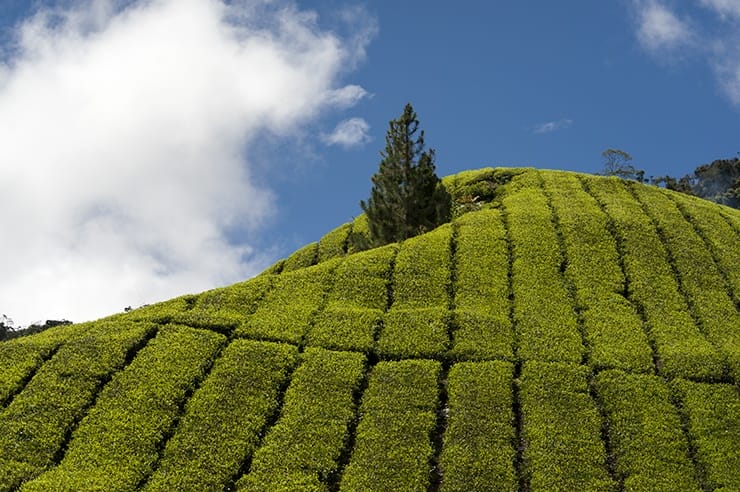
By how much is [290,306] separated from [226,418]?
587 centimetres

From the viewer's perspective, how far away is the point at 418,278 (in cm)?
2594

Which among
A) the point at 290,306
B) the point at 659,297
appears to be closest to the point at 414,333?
the point at 290,306

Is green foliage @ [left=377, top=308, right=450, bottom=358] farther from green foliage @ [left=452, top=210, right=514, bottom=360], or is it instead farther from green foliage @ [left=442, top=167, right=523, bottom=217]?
green foliage @ [left=442, top=167, right=523, bottom=217]

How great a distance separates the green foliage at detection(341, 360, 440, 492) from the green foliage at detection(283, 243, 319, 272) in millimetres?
17872

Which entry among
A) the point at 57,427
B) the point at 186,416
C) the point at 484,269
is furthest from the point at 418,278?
the point at 57,427

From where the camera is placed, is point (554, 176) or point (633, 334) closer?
point (633, 334)

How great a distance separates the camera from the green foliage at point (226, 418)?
17250mm

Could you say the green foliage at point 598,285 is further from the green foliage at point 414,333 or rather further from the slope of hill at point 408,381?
the green foliage at point 414,333

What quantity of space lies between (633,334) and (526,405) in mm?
5722

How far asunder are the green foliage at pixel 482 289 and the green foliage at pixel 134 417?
24.5 feet

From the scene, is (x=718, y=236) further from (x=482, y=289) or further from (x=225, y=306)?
(x=225, y=306)

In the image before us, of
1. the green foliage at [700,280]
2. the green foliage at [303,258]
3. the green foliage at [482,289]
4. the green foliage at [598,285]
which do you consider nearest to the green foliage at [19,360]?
the green foliage at [482,289]

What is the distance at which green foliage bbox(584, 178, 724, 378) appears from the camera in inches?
865

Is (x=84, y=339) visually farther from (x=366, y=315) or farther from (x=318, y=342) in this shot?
(x=366, y=315)
